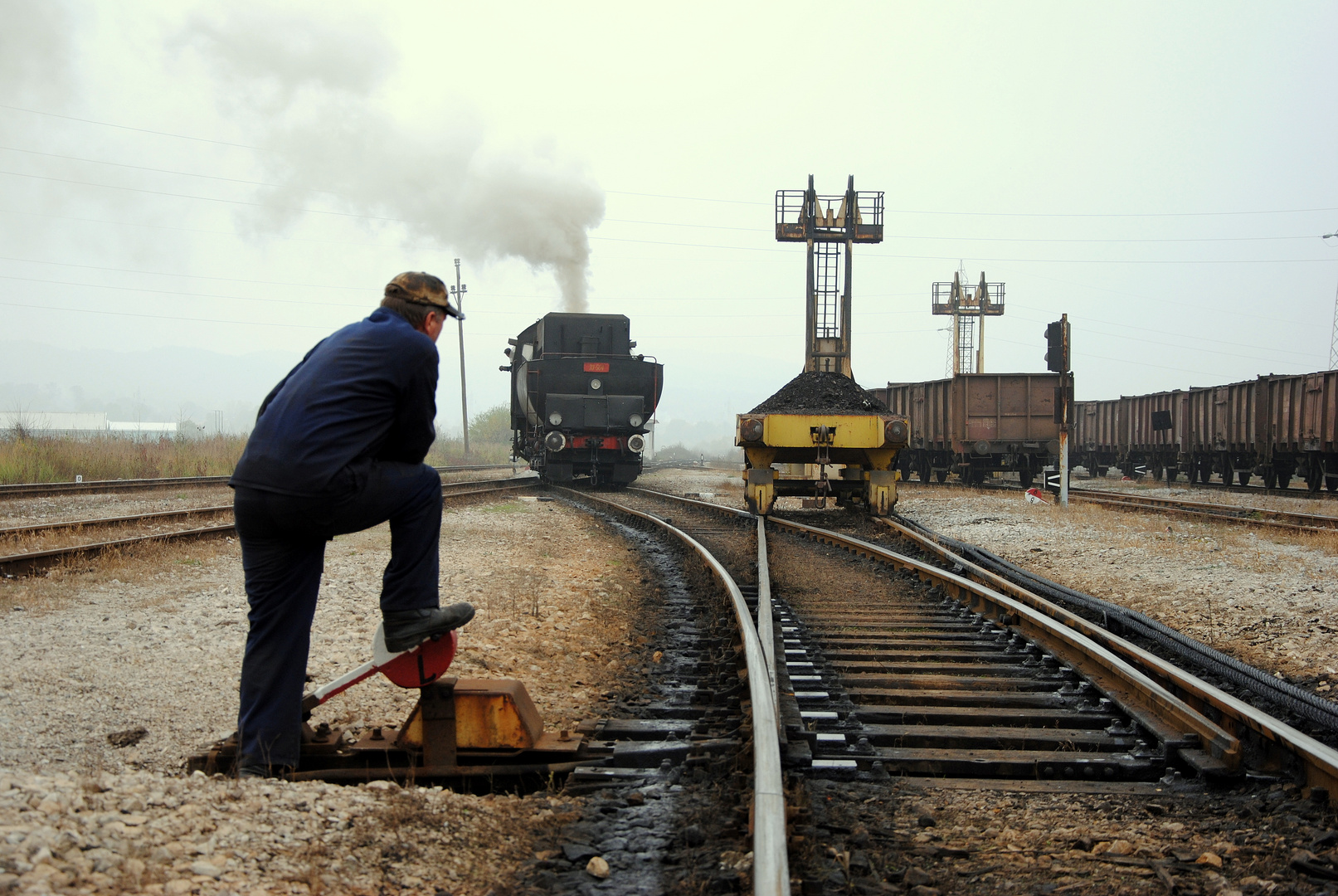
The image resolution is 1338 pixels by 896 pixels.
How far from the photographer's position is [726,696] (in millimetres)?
3682

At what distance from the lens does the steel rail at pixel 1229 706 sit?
2707 mm

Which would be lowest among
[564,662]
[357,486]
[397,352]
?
[564,662]

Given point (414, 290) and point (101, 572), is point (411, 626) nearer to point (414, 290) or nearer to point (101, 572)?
point (414, 290)

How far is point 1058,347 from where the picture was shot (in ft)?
46.2

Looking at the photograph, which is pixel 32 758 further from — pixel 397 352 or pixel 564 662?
pixel 564 662

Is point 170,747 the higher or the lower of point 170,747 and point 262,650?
the lower

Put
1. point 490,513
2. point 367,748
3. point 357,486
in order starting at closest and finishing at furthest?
point 357,486, point 367,748, point 490,513

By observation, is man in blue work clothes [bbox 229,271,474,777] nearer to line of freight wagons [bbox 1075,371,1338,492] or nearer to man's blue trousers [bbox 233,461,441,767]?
man's blue trousers [bbox 233,461,441,767]

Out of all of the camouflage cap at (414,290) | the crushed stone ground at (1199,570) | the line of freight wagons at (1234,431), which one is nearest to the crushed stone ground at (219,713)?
the camouflage cap at (414,290)

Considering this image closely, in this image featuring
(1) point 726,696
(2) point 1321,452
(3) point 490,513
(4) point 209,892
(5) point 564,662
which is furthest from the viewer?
(2) point 1321,452

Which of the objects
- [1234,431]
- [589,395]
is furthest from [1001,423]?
[589,395]

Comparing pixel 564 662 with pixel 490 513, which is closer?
pixel 564 662

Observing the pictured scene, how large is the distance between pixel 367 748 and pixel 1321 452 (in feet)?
64.2

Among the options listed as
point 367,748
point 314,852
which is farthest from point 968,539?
point 314,852
